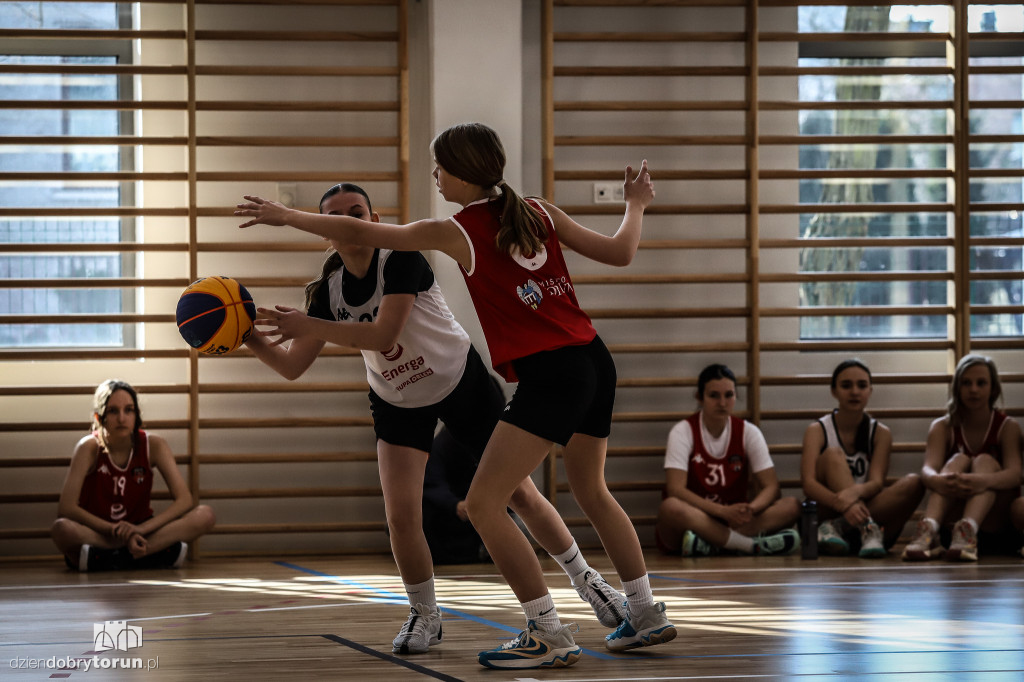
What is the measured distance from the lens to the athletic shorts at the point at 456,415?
276cm

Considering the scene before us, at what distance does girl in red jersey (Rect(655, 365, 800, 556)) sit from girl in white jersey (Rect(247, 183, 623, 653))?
2504mm

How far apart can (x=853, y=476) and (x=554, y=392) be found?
347 cm

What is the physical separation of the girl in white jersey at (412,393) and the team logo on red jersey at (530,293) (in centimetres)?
38

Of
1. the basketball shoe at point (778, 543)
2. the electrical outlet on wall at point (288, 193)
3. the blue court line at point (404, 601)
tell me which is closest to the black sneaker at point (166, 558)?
the blue court line at point (404, 601)

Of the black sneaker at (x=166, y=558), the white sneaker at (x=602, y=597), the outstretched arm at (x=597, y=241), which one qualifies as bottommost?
the black sneaker at (x=166, y=558)

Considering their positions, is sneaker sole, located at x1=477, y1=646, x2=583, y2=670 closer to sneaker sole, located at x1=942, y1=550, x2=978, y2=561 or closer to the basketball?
the basketball

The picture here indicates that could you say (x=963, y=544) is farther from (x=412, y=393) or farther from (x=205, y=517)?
(x=205, y=517)

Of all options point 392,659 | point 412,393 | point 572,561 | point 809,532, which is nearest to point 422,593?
point 392,659

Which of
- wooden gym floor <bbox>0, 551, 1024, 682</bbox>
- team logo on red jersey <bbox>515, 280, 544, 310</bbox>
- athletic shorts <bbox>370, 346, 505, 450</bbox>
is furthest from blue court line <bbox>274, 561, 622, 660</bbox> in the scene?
team logo on red jersey <bbox>515, 280, 544, 310</bbox>

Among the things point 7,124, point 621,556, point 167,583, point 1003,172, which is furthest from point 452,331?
point 1003,172

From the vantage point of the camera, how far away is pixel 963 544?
4.80 m

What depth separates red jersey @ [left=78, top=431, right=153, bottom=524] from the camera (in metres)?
5.06

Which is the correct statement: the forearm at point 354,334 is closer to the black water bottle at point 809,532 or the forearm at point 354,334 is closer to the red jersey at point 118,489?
the red jersey at point 118,489

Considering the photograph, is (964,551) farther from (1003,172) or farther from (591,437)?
(591,437)
